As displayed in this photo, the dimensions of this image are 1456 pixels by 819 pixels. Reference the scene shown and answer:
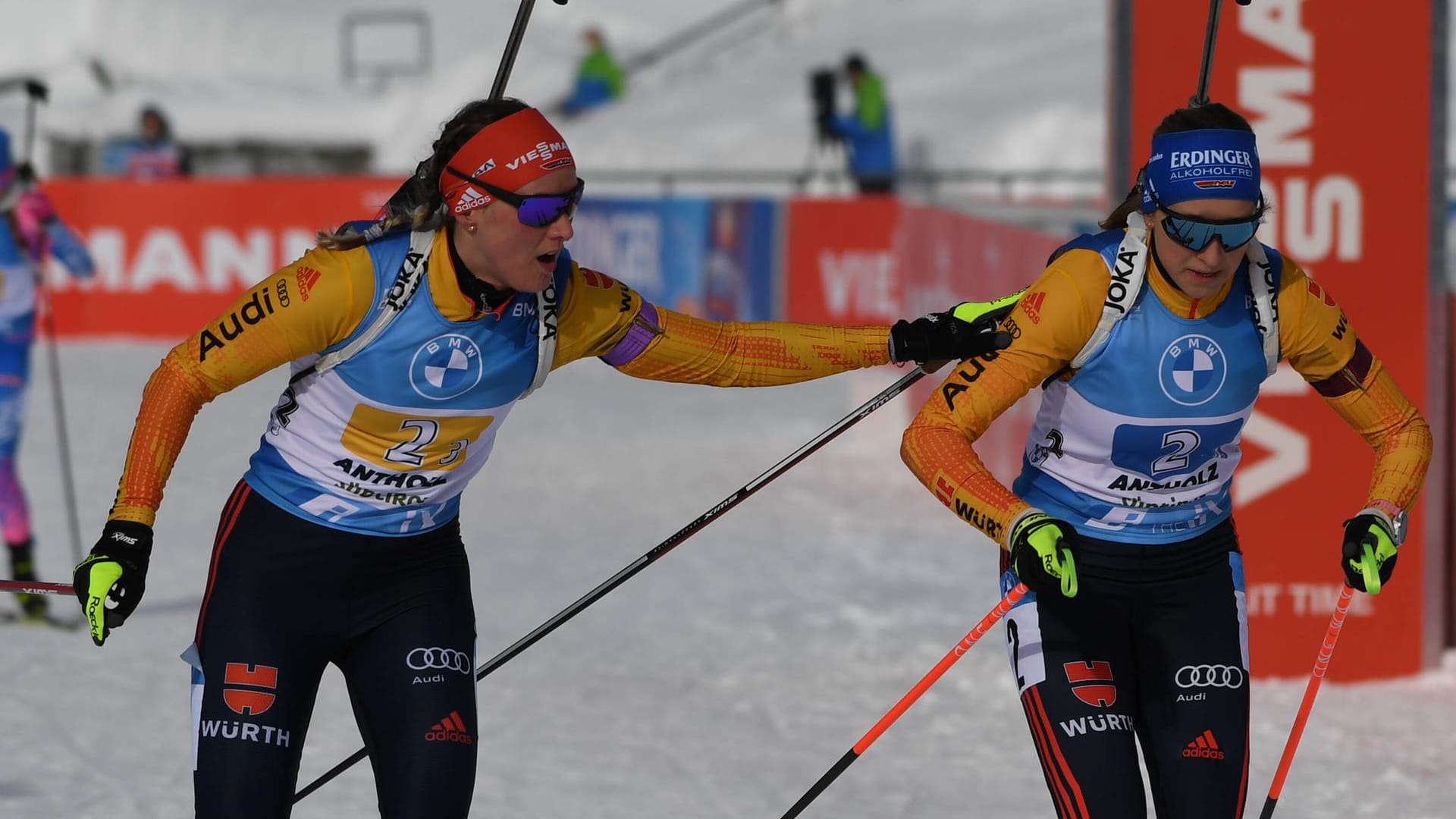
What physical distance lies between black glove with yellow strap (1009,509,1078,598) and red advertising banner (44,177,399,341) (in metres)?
16.1

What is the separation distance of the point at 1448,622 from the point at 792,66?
2217cm

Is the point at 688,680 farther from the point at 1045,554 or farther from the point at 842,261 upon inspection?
the point at 842,261

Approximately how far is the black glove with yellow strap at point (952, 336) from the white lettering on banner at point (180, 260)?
1560 cm

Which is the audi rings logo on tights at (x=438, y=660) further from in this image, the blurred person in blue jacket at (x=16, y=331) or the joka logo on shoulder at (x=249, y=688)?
the blurred person in blue jacket at (x=16, y=331)

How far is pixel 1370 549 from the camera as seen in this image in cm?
405

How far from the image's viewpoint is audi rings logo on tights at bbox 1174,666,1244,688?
3.89 metres

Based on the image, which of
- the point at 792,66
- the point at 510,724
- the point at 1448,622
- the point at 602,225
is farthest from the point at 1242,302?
the point at 792,66

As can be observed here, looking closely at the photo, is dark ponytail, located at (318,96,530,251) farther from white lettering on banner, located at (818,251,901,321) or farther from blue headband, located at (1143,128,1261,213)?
white lettering on banner, located at (818,251,901,321)

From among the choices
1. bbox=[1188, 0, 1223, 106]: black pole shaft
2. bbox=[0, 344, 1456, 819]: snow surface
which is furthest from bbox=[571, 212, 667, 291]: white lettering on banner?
bbox=[1188, 0, 1223, 106]: black pole shaft

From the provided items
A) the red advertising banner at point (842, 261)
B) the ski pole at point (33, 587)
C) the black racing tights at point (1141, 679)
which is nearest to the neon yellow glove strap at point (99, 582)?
the ski pole at point (33, 587)

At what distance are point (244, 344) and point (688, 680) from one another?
4100 mm

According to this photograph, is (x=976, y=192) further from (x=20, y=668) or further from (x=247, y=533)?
(x=247, y=533)

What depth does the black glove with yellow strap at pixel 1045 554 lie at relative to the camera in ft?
11.9

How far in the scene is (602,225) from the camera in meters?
19.5
